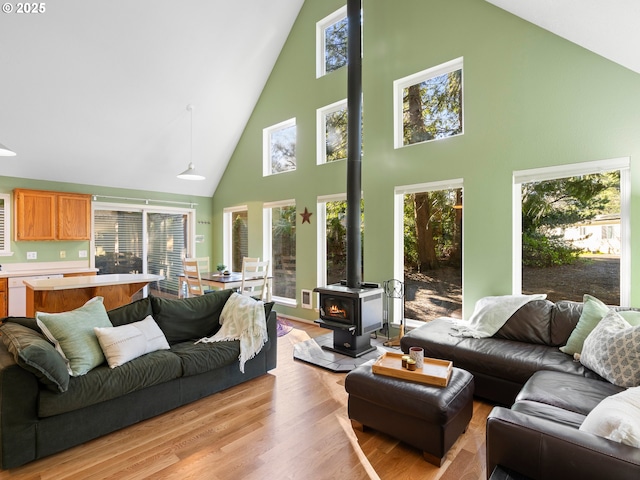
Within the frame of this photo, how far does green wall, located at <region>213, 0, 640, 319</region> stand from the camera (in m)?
3.00

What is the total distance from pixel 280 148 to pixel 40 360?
15.7 ft

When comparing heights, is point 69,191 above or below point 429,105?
below

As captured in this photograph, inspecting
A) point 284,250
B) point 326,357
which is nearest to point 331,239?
point 284,250

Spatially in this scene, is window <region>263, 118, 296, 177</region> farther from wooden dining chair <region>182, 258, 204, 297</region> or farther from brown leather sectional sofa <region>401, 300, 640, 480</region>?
brown leather sectional sofa <region>401, 300, 640, 480</region>

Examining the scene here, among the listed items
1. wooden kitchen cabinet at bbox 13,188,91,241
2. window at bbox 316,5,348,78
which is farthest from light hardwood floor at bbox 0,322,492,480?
window at bbox 316,5,348,78

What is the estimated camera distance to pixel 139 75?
4727 mm

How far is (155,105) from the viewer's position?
5191mm

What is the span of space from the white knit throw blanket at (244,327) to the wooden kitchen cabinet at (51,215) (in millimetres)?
3771

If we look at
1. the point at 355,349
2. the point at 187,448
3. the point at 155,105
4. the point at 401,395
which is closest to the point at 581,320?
the point at 401,395

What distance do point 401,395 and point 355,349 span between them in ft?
5.58

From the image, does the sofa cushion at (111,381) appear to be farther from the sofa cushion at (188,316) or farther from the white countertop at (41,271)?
the white countertop at (41,271)

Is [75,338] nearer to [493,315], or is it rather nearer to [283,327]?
[283,327]

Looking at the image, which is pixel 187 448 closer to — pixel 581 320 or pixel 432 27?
pixel 581 320

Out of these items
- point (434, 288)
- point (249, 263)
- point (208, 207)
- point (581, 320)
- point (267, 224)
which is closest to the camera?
point (581, 320)
